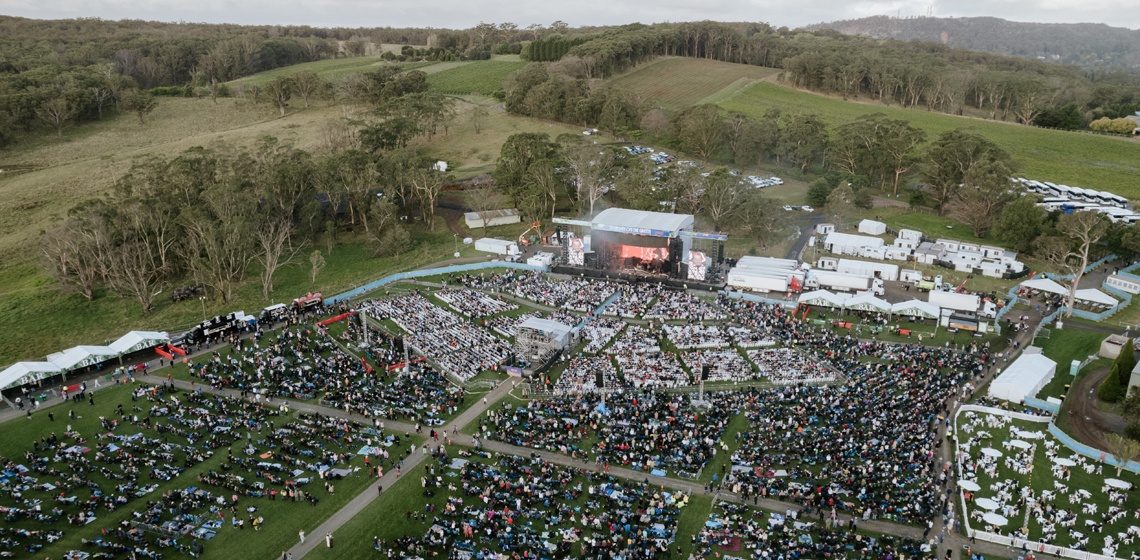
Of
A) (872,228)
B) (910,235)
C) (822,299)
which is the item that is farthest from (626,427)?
(872,228)

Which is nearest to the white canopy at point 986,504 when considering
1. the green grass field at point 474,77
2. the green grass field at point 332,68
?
the green grass field at point 474,77

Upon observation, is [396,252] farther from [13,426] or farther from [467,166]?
[13,426]

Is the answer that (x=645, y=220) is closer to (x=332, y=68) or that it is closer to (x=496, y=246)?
(x=496, y=246)

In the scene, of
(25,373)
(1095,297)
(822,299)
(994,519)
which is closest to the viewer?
(994,519)

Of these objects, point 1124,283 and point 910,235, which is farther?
point 910,235

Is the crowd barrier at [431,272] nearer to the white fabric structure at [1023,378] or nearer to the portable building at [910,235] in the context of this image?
the portable building at [910,235]

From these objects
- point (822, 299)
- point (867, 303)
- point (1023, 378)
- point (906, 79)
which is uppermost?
point (906, 79)

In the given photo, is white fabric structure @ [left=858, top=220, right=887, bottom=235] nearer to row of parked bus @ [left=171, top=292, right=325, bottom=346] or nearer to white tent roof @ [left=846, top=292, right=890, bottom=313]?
white tent roof @ [left=846, top=292, right=890, bottom=313]
